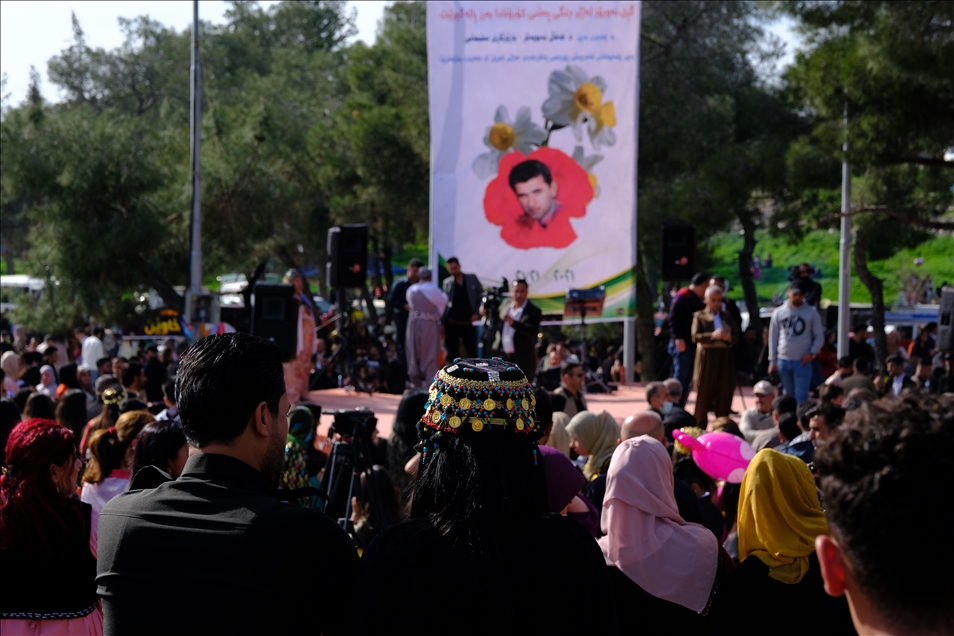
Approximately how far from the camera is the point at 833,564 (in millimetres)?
1517

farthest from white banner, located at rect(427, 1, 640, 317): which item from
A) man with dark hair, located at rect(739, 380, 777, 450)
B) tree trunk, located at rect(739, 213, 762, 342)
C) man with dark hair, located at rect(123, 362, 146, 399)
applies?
tree trunk, located at rect(739, 213, 762, 342)

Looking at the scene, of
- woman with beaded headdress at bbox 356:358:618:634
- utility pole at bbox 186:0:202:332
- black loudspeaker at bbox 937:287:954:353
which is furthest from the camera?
utility pole at bbox 186:0:202:332

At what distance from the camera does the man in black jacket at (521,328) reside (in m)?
12.1

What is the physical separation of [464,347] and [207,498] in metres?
11.4

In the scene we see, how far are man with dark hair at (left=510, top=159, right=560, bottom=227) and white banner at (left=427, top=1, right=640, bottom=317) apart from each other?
15 mm

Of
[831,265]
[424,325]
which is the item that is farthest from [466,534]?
[831,265]

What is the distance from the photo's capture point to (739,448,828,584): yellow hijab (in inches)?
128

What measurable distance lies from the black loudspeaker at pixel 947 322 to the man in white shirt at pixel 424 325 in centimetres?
732

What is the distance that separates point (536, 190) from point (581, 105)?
143cm

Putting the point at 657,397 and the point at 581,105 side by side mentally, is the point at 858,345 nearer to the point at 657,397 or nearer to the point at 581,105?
the point at 581,105

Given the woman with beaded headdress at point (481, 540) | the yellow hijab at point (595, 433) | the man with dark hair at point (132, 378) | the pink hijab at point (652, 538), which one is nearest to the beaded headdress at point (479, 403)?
the woman with beaded headdress at point (481, 540)

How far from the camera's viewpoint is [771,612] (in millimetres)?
3295

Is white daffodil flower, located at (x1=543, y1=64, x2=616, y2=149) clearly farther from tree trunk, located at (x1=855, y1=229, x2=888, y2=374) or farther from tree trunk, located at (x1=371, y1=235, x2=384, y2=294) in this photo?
tree trunk, located at (x1=371, y1=235, x2=384, y2=294)

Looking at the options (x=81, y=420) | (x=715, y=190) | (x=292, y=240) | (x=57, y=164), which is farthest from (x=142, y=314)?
(x=81, y=420)
